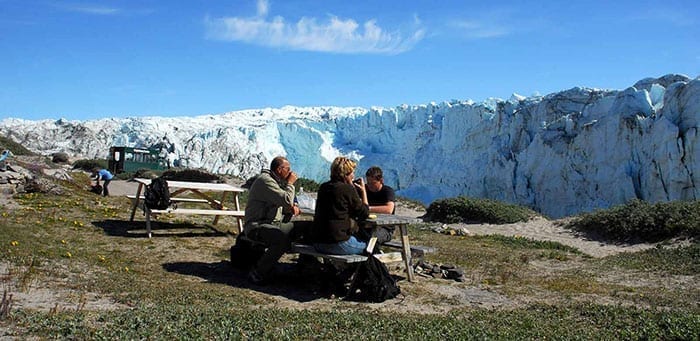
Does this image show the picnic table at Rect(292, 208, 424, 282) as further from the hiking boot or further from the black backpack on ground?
the black backpack on ground

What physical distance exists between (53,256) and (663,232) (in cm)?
1138

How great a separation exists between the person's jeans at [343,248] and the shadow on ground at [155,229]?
4.34 meters

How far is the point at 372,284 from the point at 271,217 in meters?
1.80

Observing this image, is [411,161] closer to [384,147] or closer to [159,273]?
[384,147]

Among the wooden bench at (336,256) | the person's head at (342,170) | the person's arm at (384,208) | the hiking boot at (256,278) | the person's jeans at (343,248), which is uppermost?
the person's head at (342,170)

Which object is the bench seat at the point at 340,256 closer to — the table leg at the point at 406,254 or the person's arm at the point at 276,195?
the table leg at the point at 406,254

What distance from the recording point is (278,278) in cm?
763

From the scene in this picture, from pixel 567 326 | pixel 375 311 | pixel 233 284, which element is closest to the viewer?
pixel 567 326

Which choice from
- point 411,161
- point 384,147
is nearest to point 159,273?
point 411,161

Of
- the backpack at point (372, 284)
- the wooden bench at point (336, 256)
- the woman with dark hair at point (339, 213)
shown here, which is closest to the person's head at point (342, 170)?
the woman with dark hair at point (339, 213)

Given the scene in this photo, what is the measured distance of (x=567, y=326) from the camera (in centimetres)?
537

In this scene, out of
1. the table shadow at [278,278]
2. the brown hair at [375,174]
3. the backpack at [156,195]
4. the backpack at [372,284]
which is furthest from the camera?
the backpack at [156,195]

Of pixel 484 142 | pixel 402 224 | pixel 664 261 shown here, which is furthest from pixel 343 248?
pixel 484 142

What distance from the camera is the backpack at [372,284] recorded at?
6.64 meters
